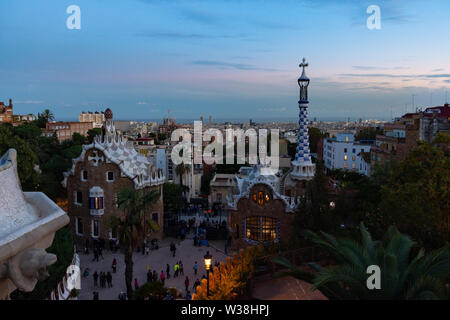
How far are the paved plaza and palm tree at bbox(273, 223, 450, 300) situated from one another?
11.3 metres

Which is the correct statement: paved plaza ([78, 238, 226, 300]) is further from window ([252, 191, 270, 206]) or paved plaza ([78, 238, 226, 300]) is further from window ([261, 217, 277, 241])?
window ([252, 191, 270, 206])

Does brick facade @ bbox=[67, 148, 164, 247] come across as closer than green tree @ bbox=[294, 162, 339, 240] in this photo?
No

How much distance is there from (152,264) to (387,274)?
17.2 metres

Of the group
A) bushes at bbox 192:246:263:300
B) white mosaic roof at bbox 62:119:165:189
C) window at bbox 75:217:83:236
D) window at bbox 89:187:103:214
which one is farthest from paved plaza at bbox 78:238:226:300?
bushes at bbox 192:246:263:300

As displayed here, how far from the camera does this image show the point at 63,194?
1468 inches

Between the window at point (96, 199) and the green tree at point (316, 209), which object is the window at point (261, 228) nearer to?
the green tree at point (316, 209)

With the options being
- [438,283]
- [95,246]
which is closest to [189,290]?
[95,246]

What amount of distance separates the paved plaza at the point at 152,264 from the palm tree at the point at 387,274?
1127cm

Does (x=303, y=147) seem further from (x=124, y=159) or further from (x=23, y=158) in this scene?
(x=23, y=158)

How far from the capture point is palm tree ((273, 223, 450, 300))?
29.4 ft

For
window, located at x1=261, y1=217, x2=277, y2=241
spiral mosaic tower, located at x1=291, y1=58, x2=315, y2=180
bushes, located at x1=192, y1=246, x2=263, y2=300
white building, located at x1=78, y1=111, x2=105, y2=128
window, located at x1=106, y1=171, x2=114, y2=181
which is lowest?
window, located at x1=261, y1=217, x2=277, y2=241

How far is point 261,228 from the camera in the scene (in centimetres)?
2489

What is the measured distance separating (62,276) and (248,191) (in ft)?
42.1

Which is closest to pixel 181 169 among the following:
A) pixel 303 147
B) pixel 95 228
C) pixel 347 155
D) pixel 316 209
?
pixel 95 228
